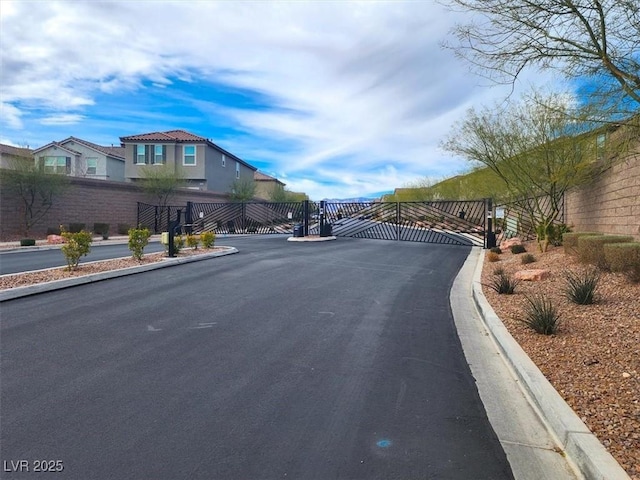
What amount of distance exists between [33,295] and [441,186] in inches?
1534

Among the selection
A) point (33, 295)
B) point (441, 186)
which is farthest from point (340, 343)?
point (441, 186)

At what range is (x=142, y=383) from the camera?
4328 mm

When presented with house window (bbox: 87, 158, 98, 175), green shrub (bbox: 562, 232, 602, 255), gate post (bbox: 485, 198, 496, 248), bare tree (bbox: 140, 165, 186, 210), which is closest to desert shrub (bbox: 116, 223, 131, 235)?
bare tree (bbox: 140, 165, 186, 210)

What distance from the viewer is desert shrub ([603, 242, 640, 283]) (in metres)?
7.70

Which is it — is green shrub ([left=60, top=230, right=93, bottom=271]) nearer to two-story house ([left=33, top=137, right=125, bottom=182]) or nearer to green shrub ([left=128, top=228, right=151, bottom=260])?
green shrub ([left=128, top=228, right=151, bottom=260])

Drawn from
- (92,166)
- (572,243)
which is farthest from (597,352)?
(92,166)

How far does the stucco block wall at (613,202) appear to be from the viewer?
11.5 metres

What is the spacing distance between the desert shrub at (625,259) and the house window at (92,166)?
4220cm

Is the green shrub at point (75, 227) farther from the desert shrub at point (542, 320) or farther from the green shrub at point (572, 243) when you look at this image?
the desert shrub at point (542, 320)

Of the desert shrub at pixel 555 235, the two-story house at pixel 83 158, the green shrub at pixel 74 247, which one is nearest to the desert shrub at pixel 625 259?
the desert shrub at pixel 555 235

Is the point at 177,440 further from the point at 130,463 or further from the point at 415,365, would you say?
the point at 415,365

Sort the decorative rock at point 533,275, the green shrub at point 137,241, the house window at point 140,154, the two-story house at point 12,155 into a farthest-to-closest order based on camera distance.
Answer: the house window at point 140,154 → the two-story house at point 12,155 → the green shrub at point 137,241 → the decorative rock at point 533,275

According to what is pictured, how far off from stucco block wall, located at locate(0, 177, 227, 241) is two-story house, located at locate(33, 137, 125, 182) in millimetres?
11375

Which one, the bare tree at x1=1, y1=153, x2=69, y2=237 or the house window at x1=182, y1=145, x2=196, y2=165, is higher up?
the house window at x1=182, y1=145, x2=196, y2=165
